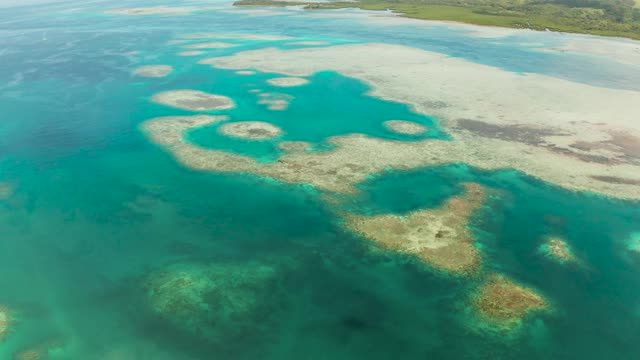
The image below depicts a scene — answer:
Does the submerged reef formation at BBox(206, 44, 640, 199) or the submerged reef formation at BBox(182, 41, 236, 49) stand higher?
the submerged reef formation at BBox(182, 41, 236, 49)

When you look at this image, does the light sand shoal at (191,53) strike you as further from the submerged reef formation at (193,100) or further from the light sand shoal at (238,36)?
the submerged reef formation at (193,100)

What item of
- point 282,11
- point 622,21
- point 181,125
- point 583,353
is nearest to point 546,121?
point 583,353

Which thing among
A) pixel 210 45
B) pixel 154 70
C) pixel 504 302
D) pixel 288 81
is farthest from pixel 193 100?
pixel 504 302

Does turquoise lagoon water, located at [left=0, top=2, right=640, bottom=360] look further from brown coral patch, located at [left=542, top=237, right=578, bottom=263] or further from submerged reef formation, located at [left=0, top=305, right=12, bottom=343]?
brown coral patch, located at [left=542, top=237, right=578, bottom=263]

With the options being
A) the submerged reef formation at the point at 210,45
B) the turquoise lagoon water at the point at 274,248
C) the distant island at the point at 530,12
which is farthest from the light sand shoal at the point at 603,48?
the submerged reef formation at the point at 210,45

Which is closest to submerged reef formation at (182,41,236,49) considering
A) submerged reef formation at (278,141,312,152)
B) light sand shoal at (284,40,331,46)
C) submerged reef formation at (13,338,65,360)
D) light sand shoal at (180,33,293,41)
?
Result: light sand shoal at (180,33,293,41)

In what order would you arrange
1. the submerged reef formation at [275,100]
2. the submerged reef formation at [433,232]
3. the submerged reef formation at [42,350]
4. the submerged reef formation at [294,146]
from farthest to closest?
the submerged reef formation at [275,100] → the submerged reef formation at [294,146] → the submerged reef formation at [433,232] → the submerged reef formation at [42,350]
